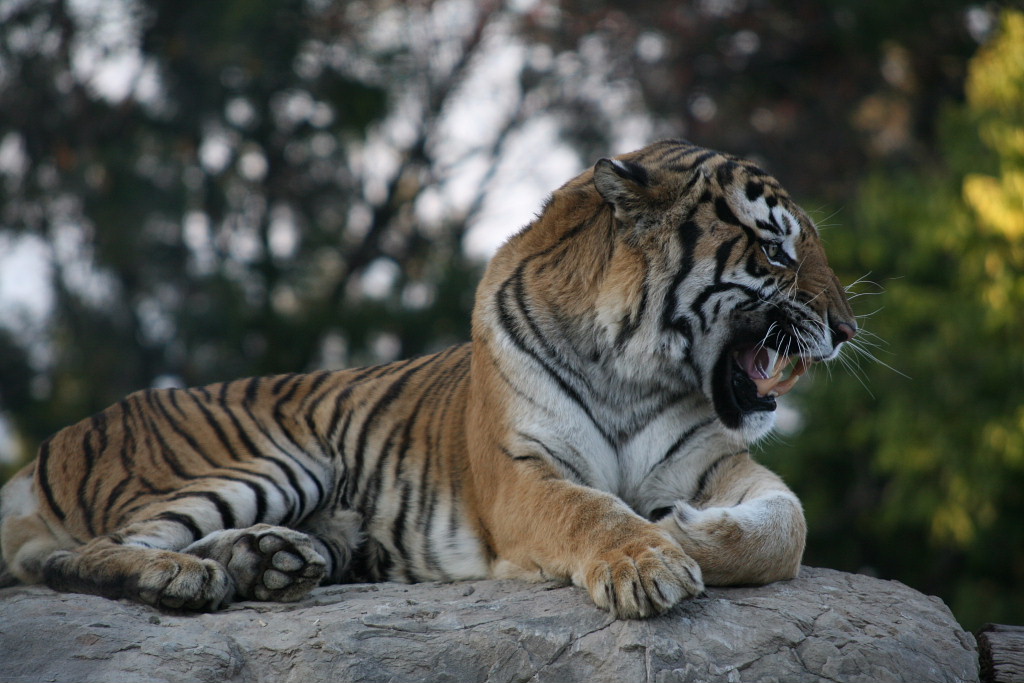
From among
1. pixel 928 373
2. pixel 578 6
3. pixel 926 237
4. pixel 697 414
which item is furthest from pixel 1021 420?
pixel 578 6

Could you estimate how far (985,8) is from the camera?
11648 millimetres

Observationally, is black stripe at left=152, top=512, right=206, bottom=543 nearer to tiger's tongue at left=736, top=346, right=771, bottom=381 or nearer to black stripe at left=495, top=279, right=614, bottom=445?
black stripe at left=495, top=279, right=614, bottom=445

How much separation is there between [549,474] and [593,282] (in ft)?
2.09

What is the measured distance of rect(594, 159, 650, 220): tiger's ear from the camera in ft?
11.3

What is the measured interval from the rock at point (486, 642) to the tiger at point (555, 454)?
0.11 meters

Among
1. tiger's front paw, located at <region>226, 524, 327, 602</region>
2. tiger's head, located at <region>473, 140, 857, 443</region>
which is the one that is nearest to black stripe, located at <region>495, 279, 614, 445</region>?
tiger's head, located at <region>473, 140, 857, 443</region>

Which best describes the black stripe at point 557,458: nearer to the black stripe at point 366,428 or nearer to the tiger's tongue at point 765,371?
the tiger's tongue at point 765,371

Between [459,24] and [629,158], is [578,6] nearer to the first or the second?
[459,24]

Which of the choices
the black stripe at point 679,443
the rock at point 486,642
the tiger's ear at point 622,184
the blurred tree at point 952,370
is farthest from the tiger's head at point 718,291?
the blurred tree at point 952,370

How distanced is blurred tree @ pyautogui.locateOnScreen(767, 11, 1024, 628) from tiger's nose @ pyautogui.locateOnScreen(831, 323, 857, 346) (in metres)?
3.32

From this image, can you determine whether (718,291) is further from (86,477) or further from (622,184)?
(86,477)

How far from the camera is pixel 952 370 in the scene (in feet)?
25.6

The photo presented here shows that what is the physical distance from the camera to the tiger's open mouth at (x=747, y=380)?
349 centimetres

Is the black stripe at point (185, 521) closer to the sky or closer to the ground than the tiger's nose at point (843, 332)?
closer to the ground
